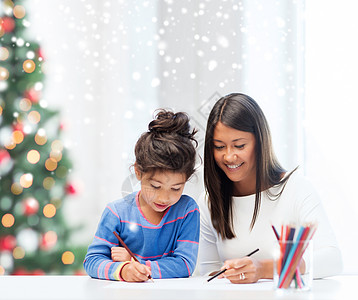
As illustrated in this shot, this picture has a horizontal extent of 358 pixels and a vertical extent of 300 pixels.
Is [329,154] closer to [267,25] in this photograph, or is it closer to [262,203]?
[267,25]

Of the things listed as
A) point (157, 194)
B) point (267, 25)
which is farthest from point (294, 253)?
point (267, 25)

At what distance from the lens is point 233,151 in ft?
4.78

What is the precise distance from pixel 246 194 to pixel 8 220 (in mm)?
1463

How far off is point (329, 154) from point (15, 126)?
1.59 metres

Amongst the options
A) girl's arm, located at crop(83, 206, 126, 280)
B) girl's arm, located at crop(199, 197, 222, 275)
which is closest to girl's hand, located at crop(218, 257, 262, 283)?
girl's arm, located at crop(83, 206, 126, 280)

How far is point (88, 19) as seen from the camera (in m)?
2.70

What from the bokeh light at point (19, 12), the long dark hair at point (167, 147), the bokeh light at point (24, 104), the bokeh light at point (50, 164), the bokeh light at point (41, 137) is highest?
the bokeh light at point (19, 12)

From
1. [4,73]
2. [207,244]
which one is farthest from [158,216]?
[4,73]

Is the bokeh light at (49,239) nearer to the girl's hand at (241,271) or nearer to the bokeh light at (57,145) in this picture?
the bokeh light at (57,145)

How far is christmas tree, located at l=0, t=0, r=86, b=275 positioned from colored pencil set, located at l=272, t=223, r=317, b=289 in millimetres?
1719

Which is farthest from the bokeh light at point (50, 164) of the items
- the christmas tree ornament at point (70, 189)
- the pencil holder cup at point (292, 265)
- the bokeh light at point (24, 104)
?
the pencil holder cup at point (292, 265)

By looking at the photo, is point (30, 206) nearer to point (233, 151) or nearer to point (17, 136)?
point (17, 136)

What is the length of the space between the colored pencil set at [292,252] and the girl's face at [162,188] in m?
0.39

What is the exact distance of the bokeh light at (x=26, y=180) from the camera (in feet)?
8.35
